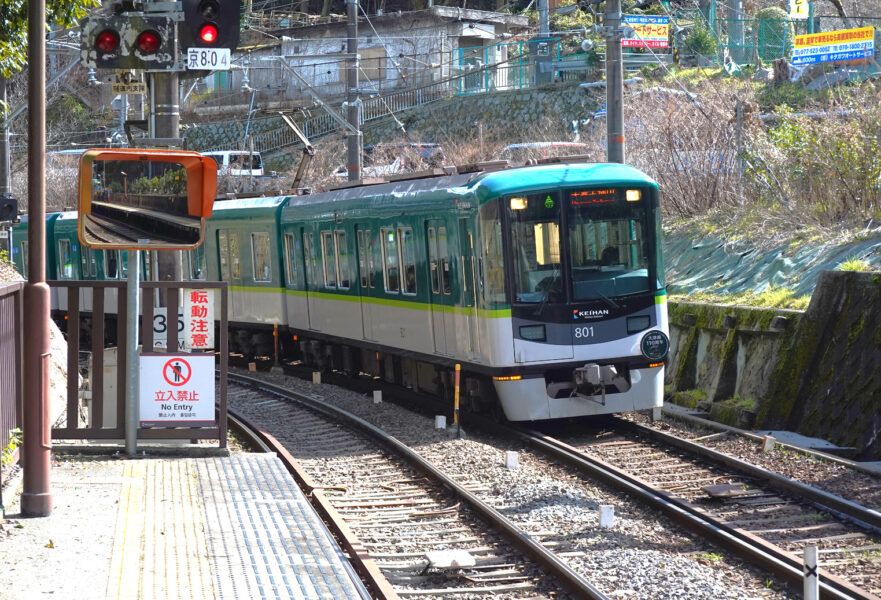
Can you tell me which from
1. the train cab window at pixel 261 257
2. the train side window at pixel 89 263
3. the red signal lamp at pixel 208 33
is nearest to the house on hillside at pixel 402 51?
the train side window at pixel 89 263

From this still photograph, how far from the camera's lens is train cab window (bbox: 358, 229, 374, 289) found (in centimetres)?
1822

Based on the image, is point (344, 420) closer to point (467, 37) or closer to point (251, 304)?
point (251, 304)

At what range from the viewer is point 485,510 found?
33.2 ft

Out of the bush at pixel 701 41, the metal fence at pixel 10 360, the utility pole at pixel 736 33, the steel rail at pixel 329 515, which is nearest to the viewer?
the steel rail at pixel 329 515

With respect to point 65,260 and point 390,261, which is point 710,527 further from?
point 65,260

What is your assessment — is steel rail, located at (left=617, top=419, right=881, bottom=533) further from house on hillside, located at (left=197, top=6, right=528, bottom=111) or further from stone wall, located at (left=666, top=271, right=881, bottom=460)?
house on hillside, located at (left=197, top=6, right=528, bottom=111)

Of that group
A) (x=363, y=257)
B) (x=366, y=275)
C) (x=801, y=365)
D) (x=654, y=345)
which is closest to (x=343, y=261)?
(x=363, y=257)

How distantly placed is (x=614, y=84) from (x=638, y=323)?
3534 millimetres

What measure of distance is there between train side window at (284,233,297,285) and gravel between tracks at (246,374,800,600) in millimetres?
7669

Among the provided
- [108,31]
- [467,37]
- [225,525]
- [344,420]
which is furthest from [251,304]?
[467,37]

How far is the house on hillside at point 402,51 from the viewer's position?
44750mm

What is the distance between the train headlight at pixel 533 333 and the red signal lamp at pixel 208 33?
15.1 feet

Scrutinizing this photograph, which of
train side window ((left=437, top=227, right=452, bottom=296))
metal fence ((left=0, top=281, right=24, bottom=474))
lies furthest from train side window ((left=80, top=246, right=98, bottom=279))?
metal fence ((left=0, top=281, right=24, bottom=474))

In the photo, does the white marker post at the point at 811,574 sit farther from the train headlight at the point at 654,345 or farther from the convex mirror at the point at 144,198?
the train headlight at the point at 654,345
